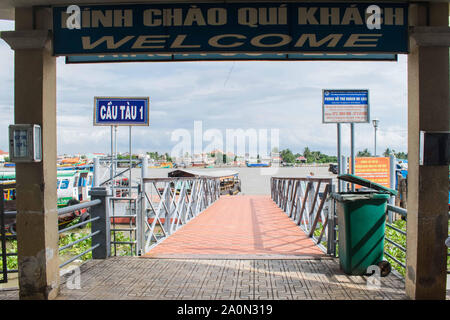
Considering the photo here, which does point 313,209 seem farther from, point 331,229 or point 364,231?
point 364,231

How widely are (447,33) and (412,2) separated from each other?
55cm

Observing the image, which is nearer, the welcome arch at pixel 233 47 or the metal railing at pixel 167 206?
the welcome arch at pixel 233 47

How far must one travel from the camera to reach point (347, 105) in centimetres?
1203

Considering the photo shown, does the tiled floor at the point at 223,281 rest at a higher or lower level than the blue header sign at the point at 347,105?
lower

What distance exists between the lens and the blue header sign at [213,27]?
4.20 metres

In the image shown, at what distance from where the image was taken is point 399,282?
474 centimetres

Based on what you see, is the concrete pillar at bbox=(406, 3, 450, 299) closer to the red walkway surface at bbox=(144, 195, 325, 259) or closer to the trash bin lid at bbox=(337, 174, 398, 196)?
the trash bin lid at bbox=(337, 174, 398, 196)

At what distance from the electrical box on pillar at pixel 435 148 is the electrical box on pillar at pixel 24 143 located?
424 cm

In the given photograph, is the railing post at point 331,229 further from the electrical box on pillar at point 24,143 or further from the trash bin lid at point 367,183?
the electrical box on pillar at point 24,143

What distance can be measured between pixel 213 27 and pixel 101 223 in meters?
3.69

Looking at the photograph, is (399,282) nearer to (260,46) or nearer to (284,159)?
(260,46)

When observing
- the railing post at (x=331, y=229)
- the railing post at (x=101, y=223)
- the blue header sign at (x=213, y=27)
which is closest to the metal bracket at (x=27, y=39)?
the blue header sign at (x=213, y=27)

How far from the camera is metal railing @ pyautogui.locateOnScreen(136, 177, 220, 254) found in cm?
647

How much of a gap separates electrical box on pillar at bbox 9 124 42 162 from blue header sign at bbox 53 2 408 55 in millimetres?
992
